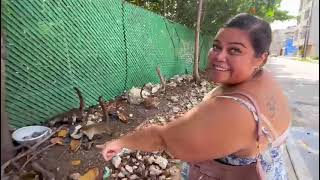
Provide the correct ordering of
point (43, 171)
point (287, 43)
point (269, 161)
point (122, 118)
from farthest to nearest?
point (287, 43), point (122, 118), point (43, 171), point (269, 161)

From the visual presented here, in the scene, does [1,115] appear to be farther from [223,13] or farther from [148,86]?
[223,13]

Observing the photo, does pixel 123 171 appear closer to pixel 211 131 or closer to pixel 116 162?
pixel 116 162

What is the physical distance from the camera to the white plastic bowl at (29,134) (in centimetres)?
371

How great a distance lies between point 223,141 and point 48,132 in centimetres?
293

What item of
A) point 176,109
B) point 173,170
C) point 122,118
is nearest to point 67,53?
point 122,118

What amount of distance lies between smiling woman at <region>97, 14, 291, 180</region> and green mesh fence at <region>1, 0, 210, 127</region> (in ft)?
5.87

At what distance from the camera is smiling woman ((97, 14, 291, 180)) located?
1.45m

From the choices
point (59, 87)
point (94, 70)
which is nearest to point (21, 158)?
point (59, 87)

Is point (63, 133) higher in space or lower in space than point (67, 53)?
lower

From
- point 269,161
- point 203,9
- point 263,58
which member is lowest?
point 269,161

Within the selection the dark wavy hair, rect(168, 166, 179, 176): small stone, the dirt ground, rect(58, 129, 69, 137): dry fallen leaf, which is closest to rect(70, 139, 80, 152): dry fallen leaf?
the dirt ground

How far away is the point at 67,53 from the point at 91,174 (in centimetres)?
200

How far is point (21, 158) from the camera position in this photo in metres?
3.42

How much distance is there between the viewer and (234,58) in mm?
1611
